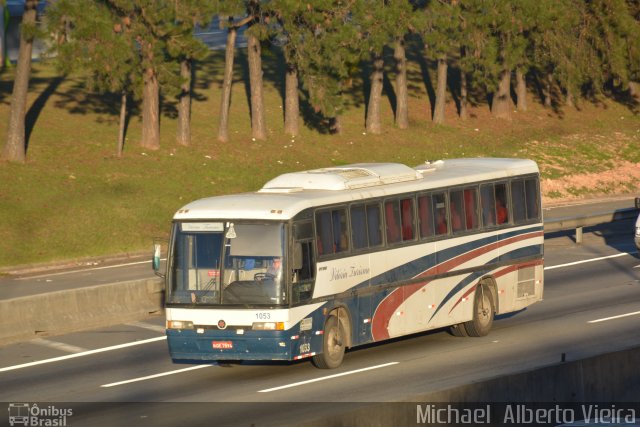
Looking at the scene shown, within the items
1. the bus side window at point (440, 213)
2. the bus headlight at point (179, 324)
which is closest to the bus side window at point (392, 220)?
the bus side window at point (440, 213)

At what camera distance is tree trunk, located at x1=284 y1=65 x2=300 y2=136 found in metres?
50.9

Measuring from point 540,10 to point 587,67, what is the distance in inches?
248

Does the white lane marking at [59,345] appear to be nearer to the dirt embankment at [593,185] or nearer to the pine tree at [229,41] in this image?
the pine tree at [229,41]

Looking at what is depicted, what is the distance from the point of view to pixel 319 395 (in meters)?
17.3

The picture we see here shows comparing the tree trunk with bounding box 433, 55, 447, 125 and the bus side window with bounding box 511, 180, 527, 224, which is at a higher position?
the bus side window with bounding box 511, 180, 527, 224

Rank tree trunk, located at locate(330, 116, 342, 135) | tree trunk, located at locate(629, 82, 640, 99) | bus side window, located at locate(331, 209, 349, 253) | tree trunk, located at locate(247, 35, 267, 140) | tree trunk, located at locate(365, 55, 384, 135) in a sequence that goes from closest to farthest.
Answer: bus side window, located at locate(331, 209, 349, 253) → tree trunk, located at locate(247, 35, 267, 140) → tree trunk, located at locate(330, 116, 342, 135) → tree trunk, located at locate(365, 55, 384, 135) → tree trunk, located at locate(629, 82, 640, 99)

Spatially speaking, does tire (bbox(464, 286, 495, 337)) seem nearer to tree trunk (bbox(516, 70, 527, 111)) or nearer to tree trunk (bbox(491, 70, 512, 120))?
tree trunk (bbox(491, 70, 512, 120))

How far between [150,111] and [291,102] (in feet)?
24.8

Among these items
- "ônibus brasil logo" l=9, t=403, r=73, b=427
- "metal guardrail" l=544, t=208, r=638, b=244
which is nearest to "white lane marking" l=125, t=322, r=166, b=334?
"ônibus brasil logo" l=9, t=403, r=73, b=427

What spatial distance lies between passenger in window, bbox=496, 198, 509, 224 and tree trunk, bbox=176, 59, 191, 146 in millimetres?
24097

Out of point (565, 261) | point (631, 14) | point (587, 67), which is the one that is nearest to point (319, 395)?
point (565, 261)

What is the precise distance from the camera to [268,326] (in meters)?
18.4

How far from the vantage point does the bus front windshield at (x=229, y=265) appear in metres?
18.5

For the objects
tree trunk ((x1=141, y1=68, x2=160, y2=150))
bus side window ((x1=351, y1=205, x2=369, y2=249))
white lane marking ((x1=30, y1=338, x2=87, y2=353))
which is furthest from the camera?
tree trunk ((x1=141, y1=68, x2=160, y2=150))
